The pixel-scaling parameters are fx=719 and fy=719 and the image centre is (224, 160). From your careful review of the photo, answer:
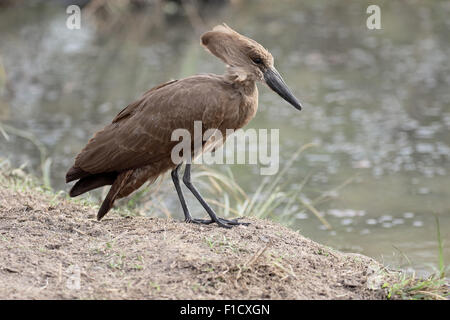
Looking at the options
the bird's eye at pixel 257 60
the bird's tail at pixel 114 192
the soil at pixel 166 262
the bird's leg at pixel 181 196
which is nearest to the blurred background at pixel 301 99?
the soil at pixel 166 262

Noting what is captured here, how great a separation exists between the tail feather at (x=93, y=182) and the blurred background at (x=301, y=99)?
1.25 metres

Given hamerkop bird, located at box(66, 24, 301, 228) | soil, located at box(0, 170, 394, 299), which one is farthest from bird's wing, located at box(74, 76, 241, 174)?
soil, located at box(0, 170, 394, 299)

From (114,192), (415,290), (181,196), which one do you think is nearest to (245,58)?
(181,196)

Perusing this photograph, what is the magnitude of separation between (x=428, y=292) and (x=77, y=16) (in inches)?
483

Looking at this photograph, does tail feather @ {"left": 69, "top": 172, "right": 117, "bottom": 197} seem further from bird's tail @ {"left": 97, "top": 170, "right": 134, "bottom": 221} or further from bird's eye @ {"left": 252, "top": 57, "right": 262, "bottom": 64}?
bird's eye @ {"left": 252, "top": 57, "right": 262, "bottom": 64}

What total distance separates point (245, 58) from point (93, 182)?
52.4 inches

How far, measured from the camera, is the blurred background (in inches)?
260

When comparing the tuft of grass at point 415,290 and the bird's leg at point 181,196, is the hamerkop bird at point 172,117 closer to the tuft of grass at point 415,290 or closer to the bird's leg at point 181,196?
the bird's leg at point 181,196

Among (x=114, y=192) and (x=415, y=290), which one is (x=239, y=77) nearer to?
(x=114, y=192)

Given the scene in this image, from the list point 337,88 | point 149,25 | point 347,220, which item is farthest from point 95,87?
point 347,220

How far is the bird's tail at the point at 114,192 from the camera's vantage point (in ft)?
15.5

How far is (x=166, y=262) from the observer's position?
4043 millimetres

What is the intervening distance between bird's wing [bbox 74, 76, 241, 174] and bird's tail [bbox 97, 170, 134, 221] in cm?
6

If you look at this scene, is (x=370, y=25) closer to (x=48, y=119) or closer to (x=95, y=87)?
(x=95, y=87)
